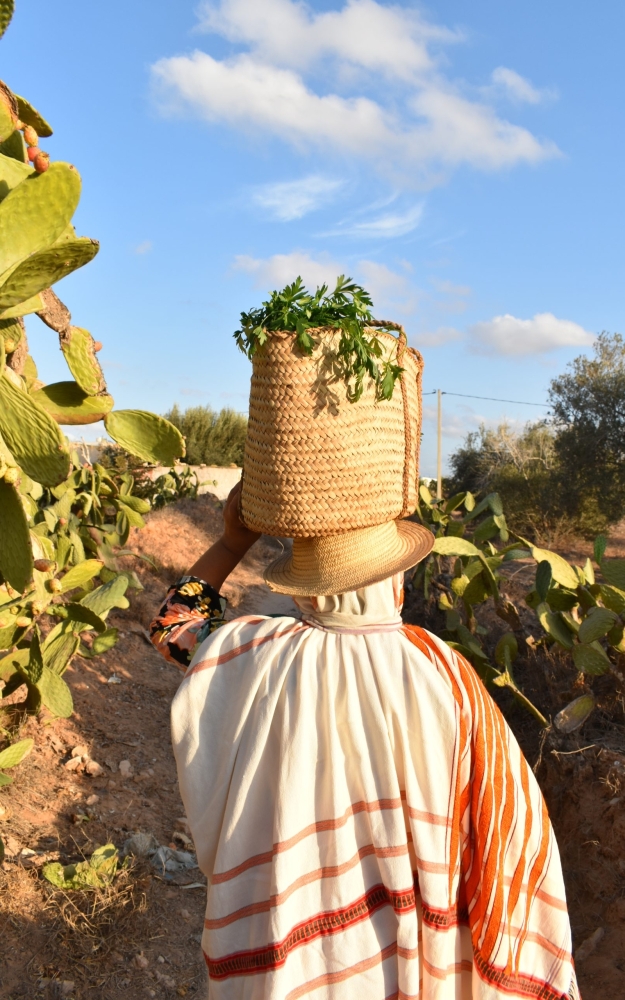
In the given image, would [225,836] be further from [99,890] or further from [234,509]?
[99,890]

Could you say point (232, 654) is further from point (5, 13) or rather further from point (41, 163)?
point (5, 13)

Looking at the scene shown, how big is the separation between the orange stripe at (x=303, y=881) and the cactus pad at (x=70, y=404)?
1.41 meters

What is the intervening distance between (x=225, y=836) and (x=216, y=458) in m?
16.9

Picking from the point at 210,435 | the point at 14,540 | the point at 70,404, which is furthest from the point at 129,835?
the point at 210,435

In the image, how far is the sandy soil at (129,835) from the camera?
101 inches

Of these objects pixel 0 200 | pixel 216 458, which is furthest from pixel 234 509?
pixel 216 458

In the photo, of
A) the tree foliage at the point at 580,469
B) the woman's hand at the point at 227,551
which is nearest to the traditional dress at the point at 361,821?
the woman's hand at the point at 227,551

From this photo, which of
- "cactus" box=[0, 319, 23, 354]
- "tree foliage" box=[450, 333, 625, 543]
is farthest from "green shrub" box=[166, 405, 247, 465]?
"cactus" box=[0, 319, 23, 354]

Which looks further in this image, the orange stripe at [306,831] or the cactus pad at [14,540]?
the cactus pad at [14,540]

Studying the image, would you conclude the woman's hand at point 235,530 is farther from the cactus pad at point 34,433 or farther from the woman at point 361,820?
the cactus pad at point 34,433

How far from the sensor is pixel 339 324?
142 cm

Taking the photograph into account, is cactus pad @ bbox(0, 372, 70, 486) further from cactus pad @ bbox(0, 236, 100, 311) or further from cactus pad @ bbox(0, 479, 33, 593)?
cactus pad @ bbox(0, 236, 100, 311)

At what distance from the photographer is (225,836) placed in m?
1.44

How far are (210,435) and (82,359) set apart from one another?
1666cm
